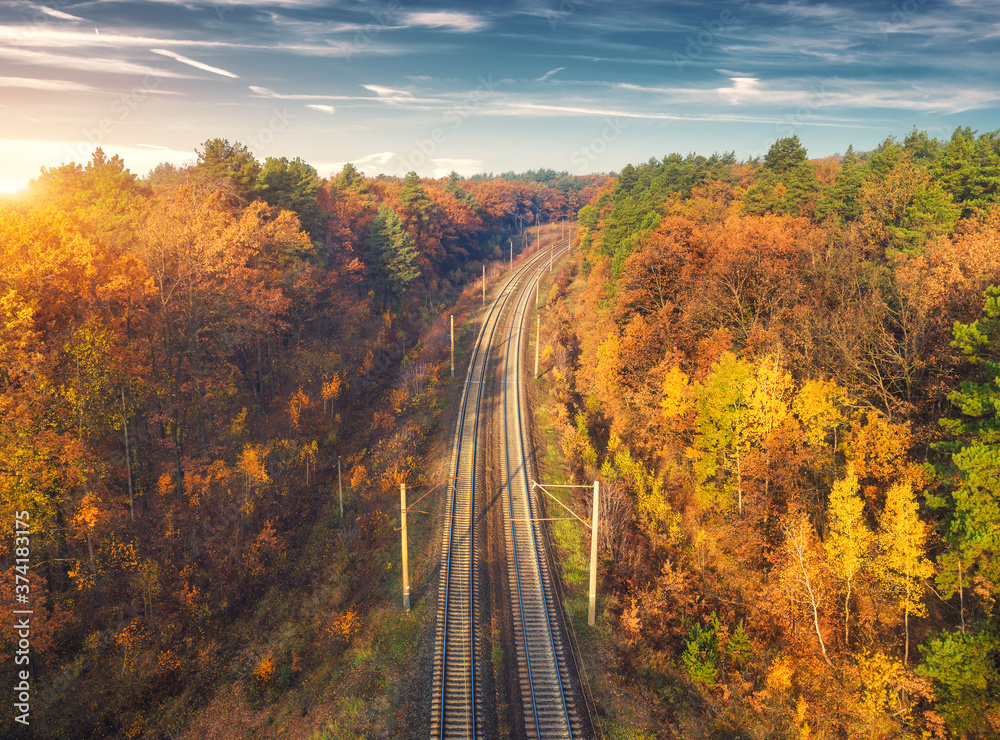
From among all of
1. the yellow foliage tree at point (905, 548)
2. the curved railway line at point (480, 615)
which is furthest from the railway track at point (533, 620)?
the yellow foliage tree at point (905, 548)

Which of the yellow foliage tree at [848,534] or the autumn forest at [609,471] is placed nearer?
the autumn forest at [609,471]

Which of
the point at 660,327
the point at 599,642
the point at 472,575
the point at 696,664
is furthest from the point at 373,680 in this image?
the point at 660,327

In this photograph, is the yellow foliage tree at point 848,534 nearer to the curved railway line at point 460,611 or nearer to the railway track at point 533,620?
the railway track at point 533,620

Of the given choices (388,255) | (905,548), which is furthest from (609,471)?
(388,255)

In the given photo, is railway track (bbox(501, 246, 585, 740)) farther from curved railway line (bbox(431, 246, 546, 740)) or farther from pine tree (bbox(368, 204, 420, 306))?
pine tree (bbox(368, 204, 420, 306))

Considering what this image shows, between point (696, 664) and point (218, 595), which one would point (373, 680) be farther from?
point (696, 664)

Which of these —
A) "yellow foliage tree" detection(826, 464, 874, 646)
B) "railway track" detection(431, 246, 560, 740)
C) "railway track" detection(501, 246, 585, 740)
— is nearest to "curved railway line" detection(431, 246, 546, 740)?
"railway track" detection(431, 246, 560, 740)

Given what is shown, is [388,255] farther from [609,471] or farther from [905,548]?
[905,548]
